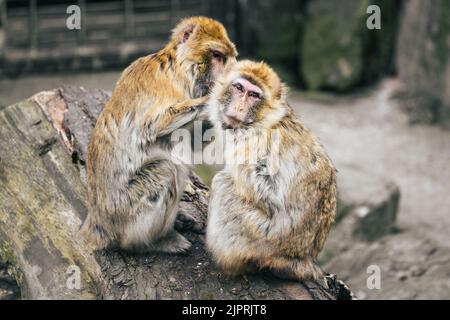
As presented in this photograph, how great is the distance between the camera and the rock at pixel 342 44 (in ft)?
43.7

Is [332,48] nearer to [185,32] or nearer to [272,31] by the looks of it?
[272,31]

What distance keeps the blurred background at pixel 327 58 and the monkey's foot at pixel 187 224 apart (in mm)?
5038

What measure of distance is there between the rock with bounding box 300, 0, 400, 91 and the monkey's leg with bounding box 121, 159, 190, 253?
25.7 feet

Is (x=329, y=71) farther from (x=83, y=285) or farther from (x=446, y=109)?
(x=83, y=285)

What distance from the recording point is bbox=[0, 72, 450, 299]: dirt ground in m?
9.89

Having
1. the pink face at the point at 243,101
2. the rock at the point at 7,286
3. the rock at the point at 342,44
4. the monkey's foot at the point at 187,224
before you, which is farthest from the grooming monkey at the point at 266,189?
the rock at the point at 342,44

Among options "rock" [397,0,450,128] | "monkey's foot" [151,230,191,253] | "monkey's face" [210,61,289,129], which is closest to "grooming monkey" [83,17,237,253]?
"monkey's foot" [151,230,191,253]

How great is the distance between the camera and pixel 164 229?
611cm

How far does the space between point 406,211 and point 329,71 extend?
3452 millimetres

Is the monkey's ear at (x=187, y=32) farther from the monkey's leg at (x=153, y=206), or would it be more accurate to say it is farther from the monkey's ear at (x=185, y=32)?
the monkey's leg at (x=153, y=206)

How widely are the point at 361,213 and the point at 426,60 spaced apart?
391 centimetres

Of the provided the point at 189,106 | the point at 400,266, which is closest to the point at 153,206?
the point at 189,106

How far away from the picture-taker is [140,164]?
6.11 metres

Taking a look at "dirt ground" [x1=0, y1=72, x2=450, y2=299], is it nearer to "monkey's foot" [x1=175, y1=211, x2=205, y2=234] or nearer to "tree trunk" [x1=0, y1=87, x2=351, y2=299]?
"monkey's foot" [x1=175, y1=211, x2=205, y2=234]
